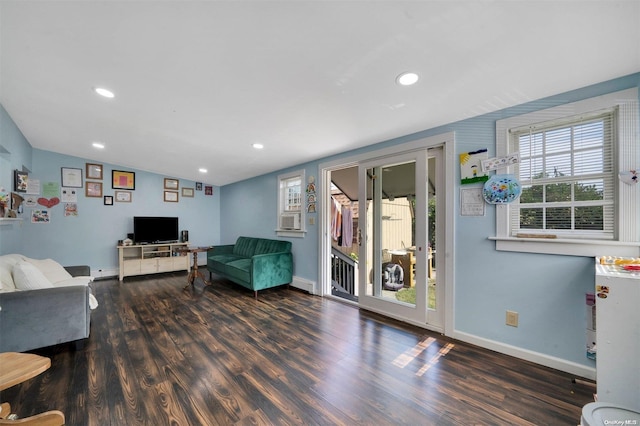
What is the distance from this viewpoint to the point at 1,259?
2.57 meters

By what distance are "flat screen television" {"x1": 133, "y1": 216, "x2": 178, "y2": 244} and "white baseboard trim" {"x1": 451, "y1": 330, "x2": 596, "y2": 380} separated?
5879 millimetres

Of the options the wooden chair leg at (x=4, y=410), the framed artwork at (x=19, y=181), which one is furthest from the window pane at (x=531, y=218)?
the framed artwork at (x=19, y=181)

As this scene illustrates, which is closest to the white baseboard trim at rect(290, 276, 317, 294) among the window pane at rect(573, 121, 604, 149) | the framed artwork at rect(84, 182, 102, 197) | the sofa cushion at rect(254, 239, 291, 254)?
the sofa cushion at rect(254, 239, 291, 254)

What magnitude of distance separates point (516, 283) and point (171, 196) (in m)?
6.66

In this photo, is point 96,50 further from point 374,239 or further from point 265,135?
point 374,239

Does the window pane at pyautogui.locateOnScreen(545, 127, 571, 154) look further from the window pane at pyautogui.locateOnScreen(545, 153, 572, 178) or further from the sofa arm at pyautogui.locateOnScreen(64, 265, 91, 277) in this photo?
the sofa arm at pyautogui.locateOnScreen(64, 265, 91, 277)

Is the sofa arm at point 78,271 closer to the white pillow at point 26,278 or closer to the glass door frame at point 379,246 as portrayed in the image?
the white pillow at point 26,278

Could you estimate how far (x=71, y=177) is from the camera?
4.82 metres

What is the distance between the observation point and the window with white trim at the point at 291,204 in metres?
4.38

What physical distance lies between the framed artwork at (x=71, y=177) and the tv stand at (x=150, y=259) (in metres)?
1.49

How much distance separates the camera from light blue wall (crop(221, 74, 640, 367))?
1.87m

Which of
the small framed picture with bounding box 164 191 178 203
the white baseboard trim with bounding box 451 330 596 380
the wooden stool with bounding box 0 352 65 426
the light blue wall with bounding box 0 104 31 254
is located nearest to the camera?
the wooden stool with bounding box 0 352 65 426

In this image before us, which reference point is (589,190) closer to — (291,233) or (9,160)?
(291,233)

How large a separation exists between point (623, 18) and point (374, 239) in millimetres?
2580
